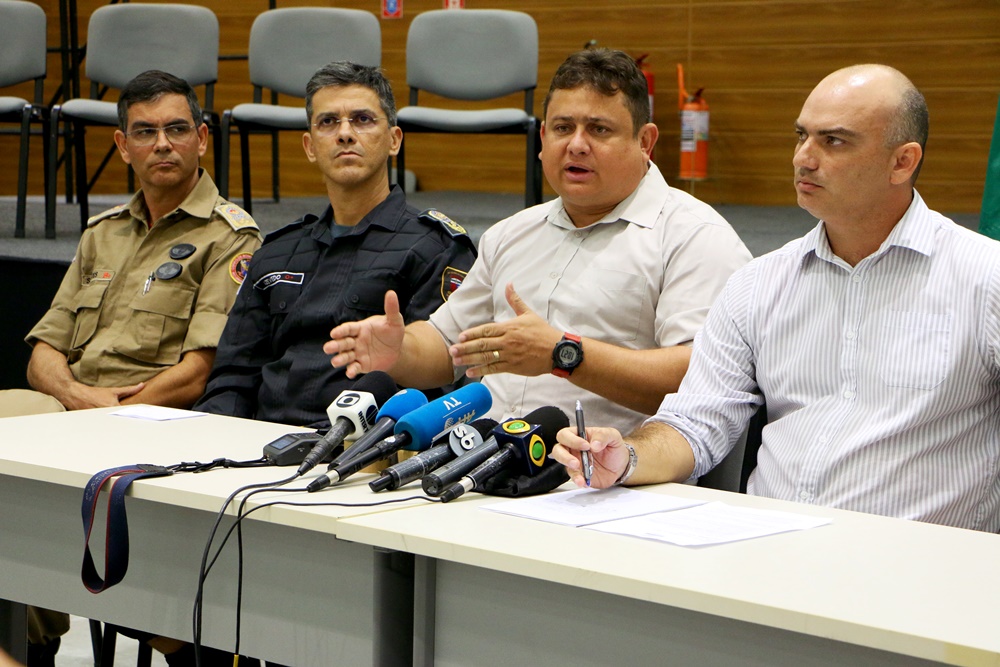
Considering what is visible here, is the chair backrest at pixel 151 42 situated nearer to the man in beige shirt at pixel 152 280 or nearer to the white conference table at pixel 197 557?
the man in beige shirt at pixel 152 280

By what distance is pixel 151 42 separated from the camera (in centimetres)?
466

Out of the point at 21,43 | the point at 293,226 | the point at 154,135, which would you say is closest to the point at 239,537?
the point at 293,226

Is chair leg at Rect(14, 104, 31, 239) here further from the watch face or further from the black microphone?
the black microphone

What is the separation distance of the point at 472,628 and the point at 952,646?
0.55 meters

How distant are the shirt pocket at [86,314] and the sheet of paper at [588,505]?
186 cm

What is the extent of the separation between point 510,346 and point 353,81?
1.06 metres

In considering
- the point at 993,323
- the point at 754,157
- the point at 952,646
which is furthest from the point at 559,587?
the point at 754,157

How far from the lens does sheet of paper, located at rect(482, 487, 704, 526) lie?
4.54 feet

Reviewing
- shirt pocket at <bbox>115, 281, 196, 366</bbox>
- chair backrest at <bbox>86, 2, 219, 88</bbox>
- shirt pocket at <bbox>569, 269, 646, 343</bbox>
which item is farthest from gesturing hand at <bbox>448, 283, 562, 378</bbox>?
chair backrest at <bbox>86, 2, 219, 88</bbox>

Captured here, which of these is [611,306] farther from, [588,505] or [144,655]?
[144,655]

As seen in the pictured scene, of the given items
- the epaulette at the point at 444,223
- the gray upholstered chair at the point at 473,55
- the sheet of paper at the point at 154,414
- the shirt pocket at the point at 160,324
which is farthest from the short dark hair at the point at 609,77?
the gray upholstered chair at the point at 473,55

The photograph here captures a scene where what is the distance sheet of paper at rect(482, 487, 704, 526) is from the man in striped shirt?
0.29ft

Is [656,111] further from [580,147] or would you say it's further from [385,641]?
[385,641]

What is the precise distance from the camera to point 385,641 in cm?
135
